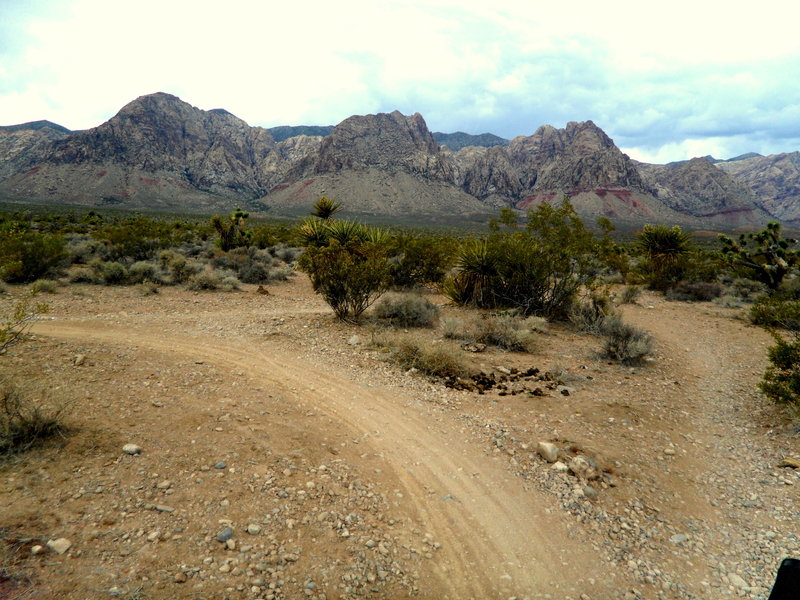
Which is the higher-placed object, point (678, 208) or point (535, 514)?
point (678, 208)

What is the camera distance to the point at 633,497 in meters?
4.66

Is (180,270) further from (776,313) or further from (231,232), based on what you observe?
(776,313)

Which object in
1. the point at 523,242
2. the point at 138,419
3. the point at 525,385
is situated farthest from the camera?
the point at 523,242

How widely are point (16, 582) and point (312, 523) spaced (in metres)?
2.11

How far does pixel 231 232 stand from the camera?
82.4 feet

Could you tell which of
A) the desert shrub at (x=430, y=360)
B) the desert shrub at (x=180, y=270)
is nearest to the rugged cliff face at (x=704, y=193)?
the desert shrub at (x=180, y=270)

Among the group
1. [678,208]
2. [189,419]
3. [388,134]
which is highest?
[388,134]

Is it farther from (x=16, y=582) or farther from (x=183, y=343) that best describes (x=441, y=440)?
(x=183, y=343)

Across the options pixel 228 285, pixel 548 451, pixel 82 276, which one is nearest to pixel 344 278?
pixel 228 285

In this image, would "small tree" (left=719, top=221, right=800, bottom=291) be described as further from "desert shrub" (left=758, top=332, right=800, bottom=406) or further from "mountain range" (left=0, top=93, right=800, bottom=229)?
"mountain range" (left=0, top=93, right=800, bottom=229)

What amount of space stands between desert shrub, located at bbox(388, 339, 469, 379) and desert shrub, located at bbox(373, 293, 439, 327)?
9.05 ft

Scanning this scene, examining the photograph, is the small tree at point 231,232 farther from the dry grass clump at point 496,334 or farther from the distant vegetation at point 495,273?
the dry grass clump at point 496,334

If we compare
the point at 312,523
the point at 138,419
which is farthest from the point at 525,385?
the point at 138,419

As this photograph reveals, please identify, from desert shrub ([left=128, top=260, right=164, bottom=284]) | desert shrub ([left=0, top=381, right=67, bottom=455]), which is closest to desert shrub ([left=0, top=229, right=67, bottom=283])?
desert shrub ([left=128, top=260, right=164, bottom=284])
